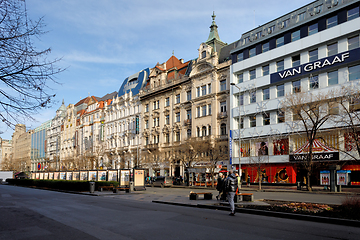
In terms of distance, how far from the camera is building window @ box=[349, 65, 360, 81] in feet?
111

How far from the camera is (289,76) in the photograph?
40.0 m

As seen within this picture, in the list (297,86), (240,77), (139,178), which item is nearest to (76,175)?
(139,178)

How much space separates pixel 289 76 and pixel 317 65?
394 centimetres

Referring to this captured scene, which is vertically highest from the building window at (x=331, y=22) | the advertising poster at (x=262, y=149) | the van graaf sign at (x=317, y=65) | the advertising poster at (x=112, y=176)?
the building window at (x=331, y=22)

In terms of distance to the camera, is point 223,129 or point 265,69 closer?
point 265,69

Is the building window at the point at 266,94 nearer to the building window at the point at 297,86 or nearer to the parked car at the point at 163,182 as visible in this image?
the building window at the point at 297,86

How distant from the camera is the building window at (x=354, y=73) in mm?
33719

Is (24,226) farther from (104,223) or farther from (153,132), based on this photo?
(153,132)

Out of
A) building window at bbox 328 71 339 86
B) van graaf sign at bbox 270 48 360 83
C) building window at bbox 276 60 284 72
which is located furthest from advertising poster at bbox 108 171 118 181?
building window at bbox 328 71 339 86

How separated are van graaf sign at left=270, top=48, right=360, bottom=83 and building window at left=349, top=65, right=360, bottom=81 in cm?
98

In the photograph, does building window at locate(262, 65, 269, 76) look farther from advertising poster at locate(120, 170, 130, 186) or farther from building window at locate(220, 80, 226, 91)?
advertising poster at locate(120, 170, 130, 186)

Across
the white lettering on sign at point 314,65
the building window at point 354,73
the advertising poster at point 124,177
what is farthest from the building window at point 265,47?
the advertising poster at point 124,177

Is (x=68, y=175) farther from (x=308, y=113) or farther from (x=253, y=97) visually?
(x=308, y=113)

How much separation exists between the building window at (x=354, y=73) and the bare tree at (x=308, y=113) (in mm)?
2979
